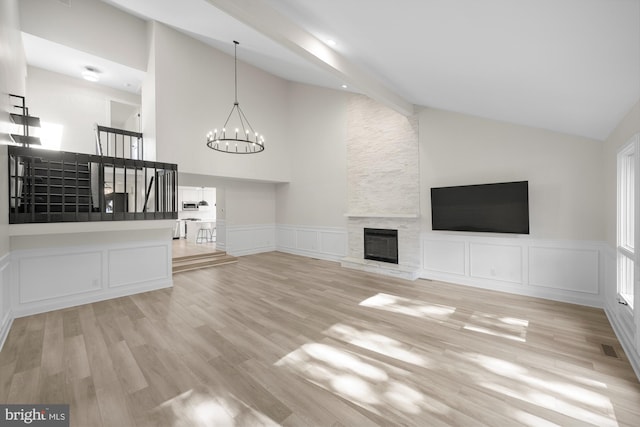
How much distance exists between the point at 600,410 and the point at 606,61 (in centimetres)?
254

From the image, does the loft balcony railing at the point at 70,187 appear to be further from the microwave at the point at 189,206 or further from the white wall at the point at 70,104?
the microwave at the point at 189,206

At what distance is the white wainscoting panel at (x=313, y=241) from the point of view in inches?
296

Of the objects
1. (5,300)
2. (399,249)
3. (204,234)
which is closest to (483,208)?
(399,249)

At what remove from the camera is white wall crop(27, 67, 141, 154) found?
20.4 ft

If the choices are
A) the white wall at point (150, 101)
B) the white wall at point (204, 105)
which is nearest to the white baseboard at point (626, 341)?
the white wall at point (204, 105)

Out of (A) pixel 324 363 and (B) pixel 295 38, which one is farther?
(B) pixel 295 38

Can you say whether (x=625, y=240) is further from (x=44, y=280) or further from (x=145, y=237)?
(x=44, y=280)

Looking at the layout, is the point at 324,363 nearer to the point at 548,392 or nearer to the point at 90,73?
the point at 548,392

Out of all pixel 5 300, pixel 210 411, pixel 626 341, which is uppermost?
pixel 5 300

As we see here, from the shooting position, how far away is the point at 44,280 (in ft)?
13.1

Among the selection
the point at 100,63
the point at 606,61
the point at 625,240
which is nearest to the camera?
the point at 606,61

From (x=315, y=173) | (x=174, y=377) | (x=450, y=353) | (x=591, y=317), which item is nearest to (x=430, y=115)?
(x=315, y=173)

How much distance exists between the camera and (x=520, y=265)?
15.0ft

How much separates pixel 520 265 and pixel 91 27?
9475 millimetres
